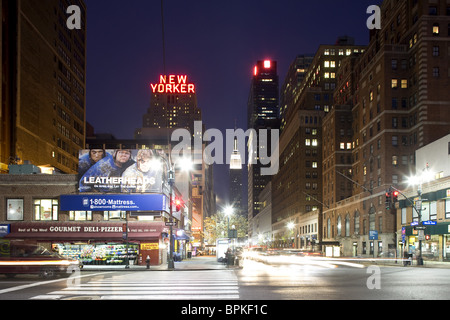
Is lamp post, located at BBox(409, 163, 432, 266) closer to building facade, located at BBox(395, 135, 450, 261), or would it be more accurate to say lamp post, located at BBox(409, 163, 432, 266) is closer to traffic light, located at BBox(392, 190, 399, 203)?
building facade, located at BBox(395, 135, 450, 261)

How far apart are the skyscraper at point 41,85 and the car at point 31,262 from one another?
56.1 m

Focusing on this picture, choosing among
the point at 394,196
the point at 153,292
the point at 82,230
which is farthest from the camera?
the point at 82,230

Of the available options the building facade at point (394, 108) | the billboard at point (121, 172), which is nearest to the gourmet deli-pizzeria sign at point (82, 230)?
the billboard at point (121, 172)

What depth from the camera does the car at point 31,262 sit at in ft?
85.1

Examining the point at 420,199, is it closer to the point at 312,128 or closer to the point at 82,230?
the point at 82,230

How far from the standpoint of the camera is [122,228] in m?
41.2

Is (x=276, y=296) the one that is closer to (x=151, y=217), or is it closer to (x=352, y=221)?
(x=151, y=217)

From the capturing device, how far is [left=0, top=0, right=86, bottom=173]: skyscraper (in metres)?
83.1

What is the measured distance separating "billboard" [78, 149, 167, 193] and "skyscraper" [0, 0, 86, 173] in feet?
134

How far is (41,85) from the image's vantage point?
9294cm

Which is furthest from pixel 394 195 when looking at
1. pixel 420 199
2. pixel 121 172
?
pixel 121 172

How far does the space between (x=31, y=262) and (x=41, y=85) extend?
74631 mm

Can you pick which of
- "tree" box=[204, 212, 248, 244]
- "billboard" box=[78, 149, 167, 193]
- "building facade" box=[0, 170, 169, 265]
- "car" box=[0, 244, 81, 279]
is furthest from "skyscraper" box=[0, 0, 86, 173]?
"car" box=[0, 244, 81, 279]

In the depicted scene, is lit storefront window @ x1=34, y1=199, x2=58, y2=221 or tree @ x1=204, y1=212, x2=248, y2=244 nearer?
lit storefront window @ x1=34, y1=199, x2=58, y2=221
